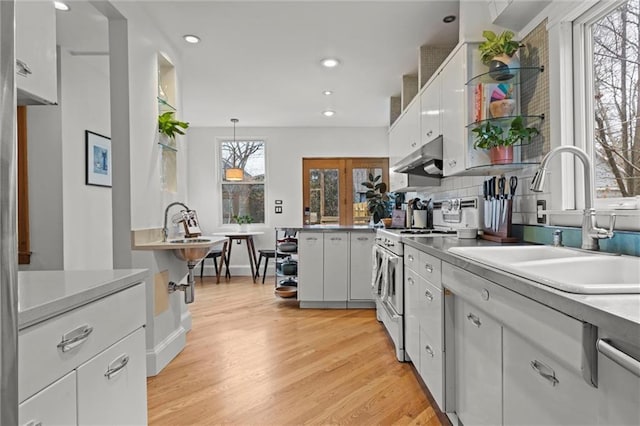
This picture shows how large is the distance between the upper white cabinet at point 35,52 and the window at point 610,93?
2.19 meters

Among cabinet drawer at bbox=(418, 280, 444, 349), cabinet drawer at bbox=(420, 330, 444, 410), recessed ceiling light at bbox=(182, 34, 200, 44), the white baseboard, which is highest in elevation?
recessed ceiling light at bbox=(182, 34, 200, 44)

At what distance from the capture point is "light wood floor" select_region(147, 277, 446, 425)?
198 cm

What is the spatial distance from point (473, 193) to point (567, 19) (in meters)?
1.34

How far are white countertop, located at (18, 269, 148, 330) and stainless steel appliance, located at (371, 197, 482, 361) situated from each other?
183 cm

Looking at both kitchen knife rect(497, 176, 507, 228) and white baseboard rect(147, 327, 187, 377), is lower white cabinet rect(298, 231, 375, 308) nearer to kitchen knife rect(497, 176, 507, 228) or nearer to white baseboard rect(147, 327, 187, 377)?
white baseboard rect(147, 327, 187, 377)

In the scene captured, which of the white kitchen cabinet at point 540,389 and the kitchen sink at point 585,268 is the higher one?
the kitchen sink at point 585,268

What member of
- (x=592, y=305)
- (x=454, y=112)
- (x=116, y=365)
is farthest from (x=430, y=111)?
(x=116, y=365)

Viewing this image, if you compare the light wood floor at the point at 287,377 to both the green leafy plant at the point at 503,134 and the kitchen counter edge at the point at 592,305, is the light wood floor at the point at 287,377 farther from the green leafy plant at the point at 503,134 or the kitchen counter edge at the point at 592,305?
the green leafy plant at the point at 503,134

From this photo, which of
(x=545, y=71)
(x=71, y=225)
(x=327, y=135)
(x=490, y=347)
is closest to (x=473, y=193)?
(x=545, y=71)

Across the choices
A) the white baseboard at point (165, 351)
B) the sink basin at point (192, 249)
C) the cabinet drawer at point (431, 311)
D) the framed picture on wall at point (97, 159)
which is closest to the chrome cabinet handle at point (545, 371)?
the cabinet drawer at point (431, 311)

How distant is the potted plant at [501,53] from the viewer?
2.04 meters

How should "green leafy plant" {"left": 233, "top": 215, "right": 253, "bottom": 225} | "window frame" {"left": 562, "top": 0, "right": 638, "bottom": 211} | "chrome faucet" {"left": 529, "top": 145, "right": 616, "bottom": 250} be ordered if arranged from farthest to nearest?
1. "green leafy plant" {"left": 233, "top": 215, "right": 253, "bottom": 225}
2. "window frame" {"left": 562, "top": 0, "right": 638, "bottom": 211}
3. "chrome faucet" {"left": 529, "top": 145, "right": 616, "bottom": 250}

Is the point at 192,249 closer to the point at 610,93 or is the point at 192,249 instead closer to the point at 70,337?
the point at 70,337

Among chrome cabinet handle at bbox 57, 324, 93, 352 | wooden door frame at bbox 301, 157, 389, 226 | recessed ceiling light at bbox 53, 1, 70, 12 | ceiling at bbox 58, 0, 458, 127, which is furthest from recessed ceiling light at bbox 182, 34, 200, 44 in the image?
wooden door frame at bbox 301, 157, 389, 226
